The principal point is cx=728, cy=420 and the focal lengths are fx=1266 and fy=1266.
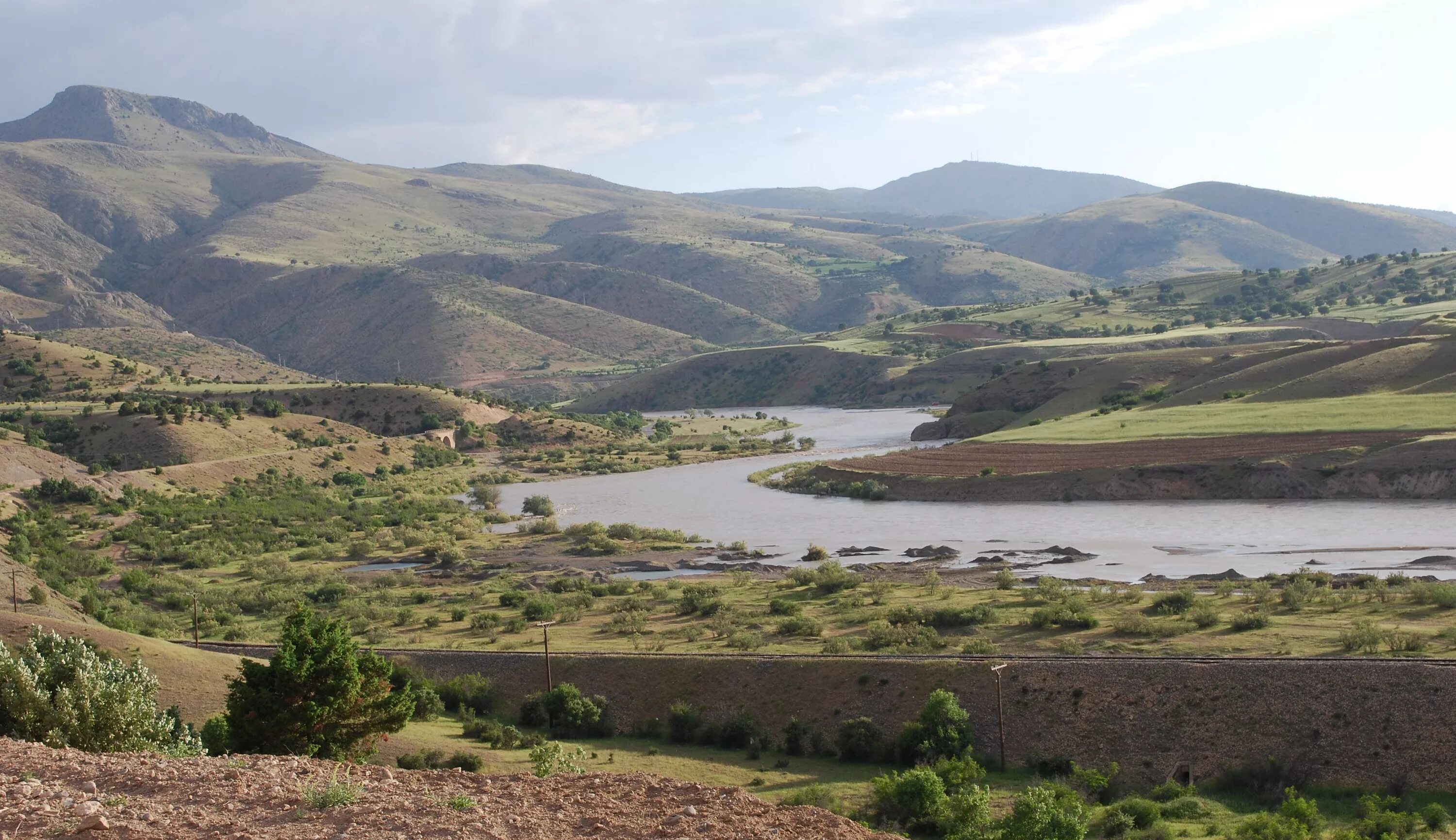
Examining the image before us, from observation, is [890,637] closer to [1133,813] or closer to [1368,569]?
[1133,813]

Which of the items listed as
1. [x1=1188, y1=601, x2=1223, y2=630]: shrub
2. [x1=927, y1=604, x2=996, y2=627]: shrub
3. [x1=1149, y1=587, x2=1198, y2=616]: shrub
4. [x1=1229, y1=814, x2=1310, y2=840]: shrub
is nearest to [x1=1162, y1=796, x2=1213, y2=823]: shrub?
[x1=1229, y1=814, x2=1310, y2=840]: shrub

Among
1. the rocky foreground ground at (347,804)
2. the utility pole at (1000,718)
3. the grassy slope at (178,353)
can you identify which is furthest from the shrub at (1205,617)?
the grassy slope at (178,353)

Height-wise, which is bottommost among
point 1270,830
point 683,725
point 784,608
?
point 683,725

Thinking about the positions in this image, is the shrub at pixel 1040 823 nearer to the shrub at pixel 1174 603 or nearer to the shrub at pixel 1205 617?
the shrub at pixel 1205 617

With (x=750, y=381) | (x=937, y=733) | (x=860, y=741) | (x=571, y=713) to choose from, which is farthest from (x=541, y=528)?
(x=750, y=381)

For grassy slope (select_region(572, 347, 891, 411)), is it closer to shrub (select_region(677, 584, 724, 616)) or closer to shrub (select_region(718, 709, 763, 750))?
shrub (select_region(677, 584, 724, 616))

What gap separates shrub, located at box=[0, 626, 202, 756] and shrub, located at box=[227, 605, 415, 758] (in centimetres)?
109

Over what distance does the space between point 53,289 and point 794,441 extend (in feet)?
440

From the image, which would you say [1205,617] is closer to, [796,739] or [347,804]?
[796,739]

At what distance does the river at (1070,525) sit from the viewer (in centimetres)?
4791

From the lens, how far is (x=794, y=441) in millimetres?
106812

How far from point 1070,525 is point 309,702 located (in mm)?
43572

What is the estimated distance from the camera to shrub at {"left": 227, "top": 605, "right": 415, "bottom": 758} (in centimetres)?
2231

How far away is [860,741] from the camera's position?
2825 cm
